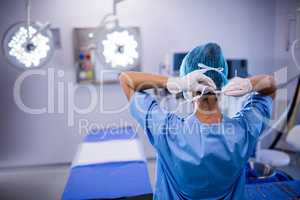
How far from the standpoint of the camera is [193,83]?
0.67m

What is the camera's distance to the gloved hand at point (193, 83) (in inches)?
26.3

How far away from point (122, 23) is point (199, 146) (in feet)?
6.86

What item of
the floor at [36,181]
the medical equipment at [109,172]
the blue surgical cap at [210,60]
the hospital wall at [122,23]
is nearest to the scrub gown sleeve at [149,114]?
the blue surgical cap at [210,60]

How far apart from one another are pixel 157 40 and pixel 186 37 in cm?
31

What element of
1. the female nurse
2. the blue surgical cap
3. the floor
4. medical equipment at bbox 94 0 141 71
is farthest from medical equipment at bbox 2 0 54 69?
the blue surgical cap

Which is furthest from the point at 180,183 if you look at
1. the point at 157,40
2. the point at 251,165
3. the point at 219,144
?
the point at 157,40

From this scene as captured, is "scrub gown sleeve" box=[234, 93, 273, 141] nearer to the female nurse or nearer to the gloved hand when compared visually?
the female nurse

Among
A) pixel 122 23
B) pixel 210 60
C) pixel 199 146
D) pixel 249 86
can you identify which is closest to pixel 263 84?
pixel 249 86

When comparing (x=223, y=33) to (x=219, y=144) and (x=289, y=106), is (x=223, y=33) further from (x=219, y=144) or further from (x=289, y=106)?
(x=219, y=144)

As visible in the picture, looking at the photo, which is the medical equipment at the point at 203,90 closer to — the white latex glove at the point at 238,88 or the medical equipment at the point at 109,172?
the white latex glove at the point at 238,88

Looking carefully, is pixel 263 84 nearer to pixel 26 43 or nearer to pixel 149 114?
pixel 149 114

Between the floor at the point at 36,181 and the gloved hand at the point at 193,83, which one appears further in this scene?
the floor at the point at 36,181

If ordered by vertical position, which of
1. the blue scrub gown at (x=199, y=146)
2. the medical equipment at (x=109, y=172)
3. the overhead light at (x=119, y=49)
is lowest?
the medical equipment at (x=109, y=172)

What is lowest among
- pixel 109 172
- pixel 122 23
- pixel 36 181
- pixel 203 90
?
pixel 36 181
